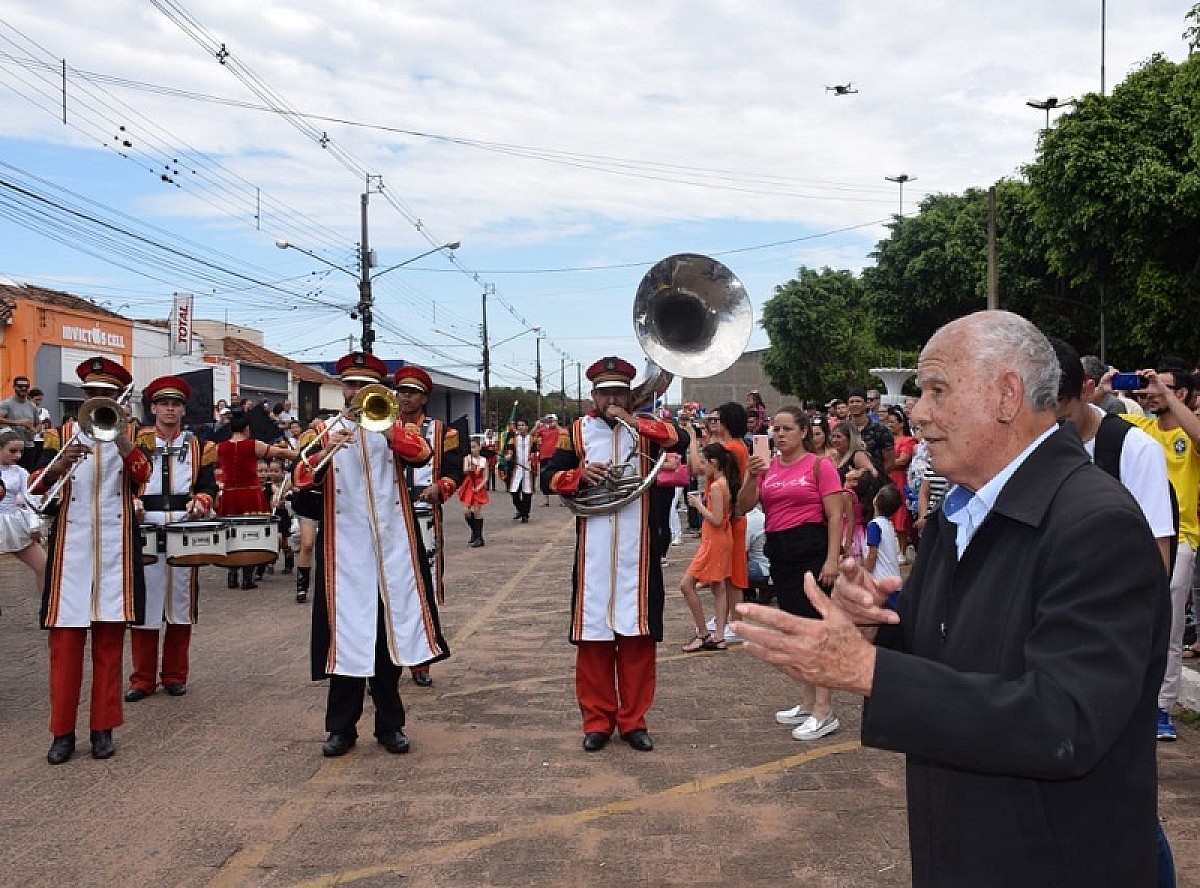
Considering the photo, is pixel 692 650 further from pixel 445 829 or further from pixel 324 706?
pixel 445 829

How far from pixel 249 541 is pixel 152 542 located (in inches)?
23.8

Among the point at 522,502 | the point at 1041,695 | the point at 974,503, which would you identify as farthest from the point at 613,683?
the point at 522,502

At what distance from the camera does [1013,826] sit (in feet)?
6.91

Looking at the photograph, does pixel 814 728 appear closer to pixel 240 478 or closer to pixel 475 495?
pixel 240 478

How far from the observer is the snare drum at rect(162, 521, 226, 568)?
7238mm

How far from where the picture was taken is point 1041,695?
1921 mm

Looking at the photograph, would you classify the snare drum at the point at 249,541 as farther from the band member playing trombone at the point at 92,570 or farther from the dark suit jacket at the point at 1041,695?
the dark suit jacket at the point at 1041,695

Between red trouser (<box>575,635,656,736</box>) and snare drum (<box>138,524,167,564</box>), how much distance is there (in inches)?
114

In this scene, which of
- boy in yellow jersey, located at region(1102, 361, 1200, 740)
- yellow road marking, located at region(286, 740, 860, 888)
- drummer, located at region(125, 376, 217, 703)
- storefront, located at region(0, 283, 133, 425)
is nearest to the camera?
yellow road marking, located at region(286, 740, 860, 888)

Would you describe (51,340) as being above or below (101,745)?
above

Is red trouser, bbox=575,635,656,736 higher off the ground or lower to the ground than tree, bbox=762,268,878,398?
lower

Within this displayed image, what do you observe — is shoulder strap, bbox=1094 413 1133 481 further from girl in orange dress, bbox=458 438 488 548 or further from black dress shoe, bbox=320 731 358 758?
girl in orange dress, bbox=458 438 488 548

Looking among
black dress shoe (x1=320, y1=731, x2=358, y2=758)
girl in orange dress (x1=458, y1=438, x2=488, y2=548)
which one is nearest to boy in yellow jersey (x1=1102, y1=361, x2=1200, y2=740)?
black dress shoe (x1=320, y1=731, x2=358, y2=758)

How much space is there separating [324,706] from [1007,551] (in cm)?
606
